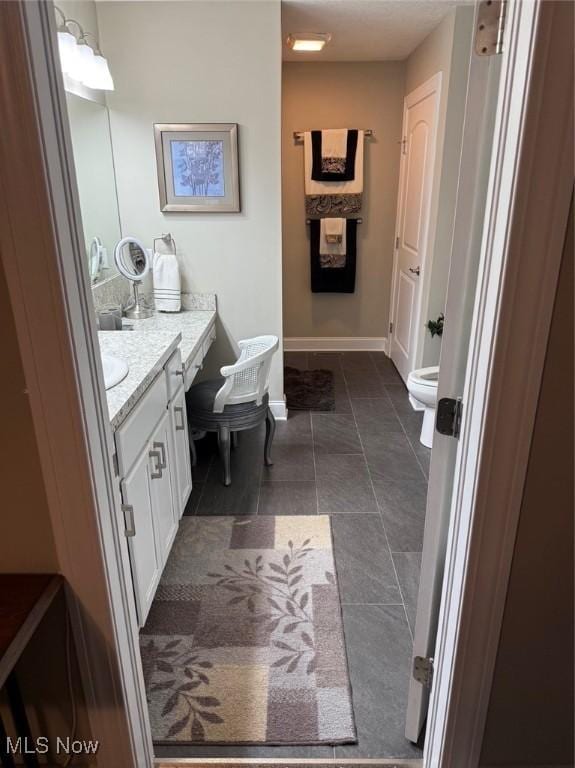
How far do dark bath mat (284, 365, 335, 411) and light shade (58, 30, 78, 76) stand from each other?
2.34m

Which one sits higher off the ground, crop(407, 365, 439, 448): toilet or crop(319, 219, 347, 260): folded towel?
crop(319, 219, 347, 260): folded towel

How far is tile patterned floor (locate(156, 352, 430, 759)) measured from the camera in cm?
158

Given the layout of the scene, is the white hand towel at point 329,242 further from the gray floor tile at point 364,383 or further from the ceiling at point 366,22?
the ceiling at point 366,22

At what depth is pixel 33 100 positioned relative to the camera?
0.79 m

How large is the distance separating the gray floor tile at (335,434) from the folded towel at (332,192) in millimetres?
1921

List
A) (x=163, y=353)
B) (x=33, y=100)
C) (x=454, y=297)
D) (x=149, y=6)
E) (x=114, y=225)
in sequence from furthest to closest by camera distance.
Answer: (x=114, y=225)
(x=149, y=6)
(x=163, y=353)
(x=454, y=297)
(x=33, y=100)

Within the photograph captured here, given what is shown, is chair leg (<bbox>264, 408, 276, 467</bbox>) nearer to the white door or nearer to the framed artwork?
the framed artwork

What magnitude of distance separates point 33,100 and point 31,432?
54cm

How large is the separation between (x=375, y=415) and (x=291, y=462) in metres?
0.88

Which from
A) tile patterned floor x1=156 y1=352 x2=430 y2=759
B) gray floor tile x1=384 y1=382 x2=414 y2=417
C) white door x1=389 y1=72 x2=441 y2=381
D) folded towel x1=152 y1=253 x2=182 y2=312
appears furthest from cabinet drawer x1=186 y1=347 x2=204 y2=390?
white door x1=389 y1=72 x2=441 y2=381

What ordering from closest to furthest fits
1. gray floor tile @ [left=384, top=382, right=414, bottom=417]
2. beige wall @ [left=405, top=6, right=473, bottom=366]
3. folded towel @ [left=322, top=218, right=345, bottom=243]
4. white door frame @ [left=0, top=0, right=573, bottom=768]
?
white door frame @ [left=0, top=0, right=573, bottom=768], beige wall @ [left=405, top=6, right=473, bottom=366], gray floor tile @ [left=384, top=382, right=414, bottom=417], folded towel @ [left=322, top=218, right=345, bottom=243]

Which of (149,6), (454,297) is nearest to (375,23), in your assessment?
(149,6)

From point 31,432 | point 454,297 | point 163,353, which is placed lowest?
point 163,353

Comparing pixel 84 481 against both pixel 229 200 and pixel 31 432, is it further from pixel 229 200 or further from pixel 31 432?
pixel 229 200
